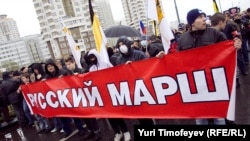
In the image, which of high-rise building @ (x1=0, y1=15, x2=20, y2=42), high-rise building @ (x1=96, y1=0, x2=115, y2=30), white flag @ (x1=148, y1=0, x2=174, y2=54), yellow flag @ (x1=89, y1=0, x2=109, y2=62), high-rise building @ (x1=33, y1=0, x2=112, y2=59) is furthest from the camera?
high-rise building @ (x1=0, y1=15, x2=20, y2=42)

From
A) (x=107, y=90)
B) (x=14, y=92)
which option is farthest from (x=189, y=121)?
A: (x=14, y=92)

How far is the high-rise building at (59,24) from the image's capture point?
294 feet

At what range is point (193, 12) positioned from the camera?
4020mm

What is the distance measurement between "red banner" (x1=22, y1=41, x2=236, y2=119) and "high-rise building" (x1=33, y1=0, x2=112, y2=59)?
82.4 m

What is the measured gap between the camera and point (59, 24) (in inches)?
3501

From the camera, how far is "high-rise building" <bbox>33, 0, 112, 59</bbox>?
89.5m

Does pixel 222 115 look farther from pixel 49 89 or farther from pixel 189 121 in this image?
pixel 49 89

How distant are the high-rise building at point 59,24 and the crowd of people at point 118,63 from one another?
78.3 meters

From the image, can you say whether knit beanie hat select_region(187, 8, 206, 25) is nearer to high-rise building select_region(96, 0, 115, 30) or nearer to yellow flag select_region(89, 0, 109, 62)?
yellow flag select_region(89, 0, 109, 62)

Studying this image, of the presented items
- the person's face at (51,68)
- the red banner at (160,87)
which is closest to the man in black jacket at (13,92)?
the person's face at (51,68)

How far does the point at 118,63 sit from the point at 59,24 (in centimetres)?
8662

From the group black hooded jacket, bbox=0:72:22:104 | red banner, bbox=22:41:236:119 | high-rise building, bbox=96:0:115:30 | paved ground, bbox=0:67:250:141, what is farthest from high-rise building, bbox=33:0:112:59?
red banner, bbox=22:41:236:119

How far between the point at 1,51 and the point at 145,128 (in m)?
146

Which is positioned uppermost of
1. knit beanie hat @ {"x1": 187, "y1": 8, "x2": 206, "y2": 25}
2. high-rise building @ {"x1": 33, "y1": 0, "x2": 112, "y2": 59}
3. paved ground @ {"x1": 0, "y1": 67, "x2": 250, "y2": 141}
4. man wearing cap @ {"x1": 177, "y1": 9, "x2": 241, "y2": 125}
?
high-rise building @ {"x1": 33, "y1": 0, "x2": 112, "y2": 59}
